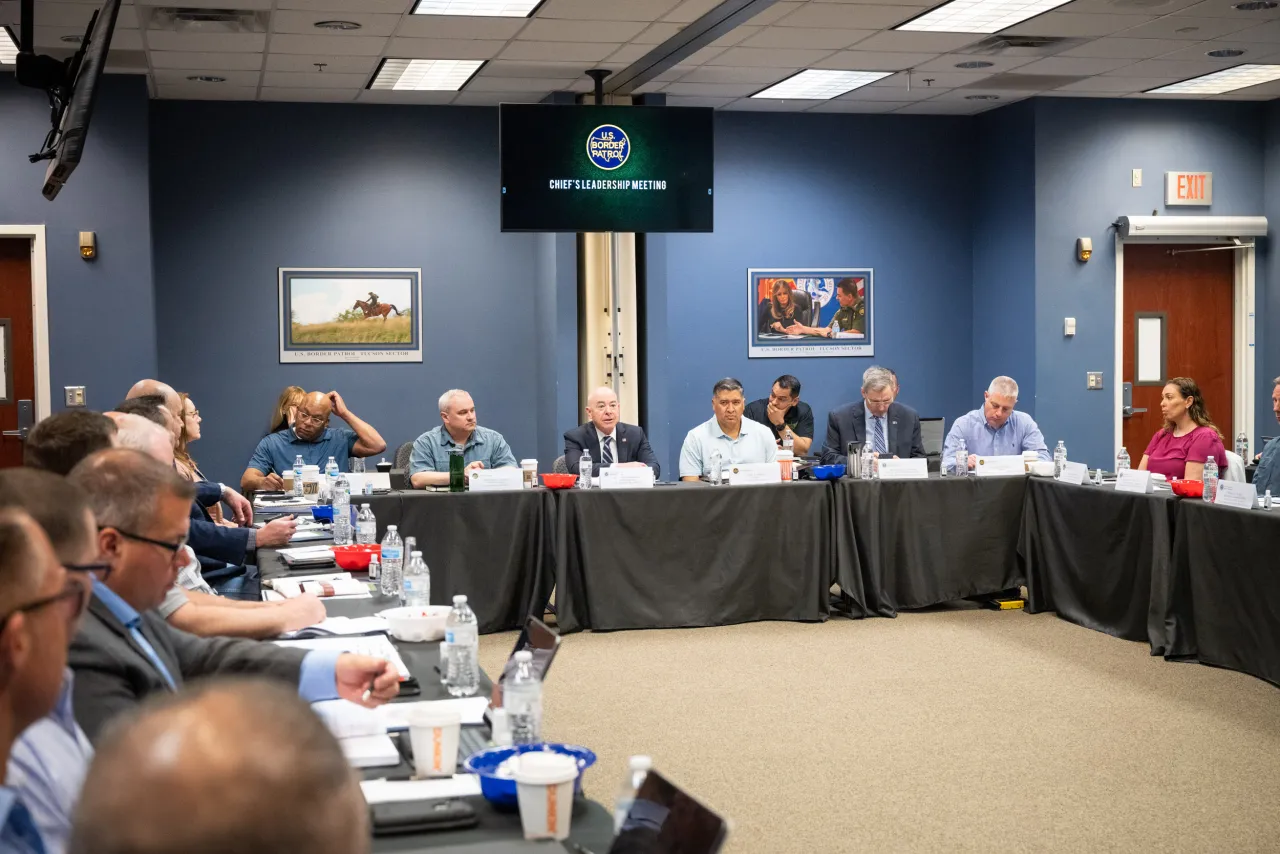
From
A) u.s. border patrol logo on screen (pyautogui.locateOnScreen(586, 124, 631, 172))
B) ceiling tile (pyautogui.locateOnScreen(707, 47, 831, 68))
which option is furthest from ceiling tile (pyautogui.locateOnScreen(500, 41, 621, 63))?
ceiling tile (pyautogui.locateOnScreen(707, 47, 831, 68))

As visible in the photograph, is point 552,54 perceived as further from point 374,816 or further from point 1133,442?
point 374,816

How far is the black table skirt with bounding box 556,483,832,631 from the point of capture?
657cm

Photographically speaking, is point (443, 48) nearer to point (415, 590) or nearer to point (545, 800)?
point (415, 590)

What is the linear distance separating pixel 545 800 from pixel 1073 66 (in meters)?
7.78

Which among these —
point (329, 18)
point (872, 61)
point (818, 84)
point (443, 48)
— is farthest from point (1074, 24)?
point (329, 18)

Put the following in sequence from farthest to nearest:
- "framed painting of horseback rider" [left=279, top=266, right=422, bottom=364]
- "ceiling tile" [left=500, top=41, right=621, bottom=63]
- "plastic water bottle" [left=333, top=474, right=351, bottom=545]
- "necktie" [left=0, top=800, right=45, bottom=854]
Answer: "framed painting of horseback rider" [left=279, top=266, right=422, bottom=364] → "ceiling tile" [left=500, top=41, right=621, bottom=63] → "plastic water bottle" [left=333, top=474, right=351, bottom=545] → "necktie" [left=0, top=800, right=45, bottom=854]

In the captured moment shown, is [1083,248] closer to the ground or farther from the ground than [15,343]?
farther from the ground

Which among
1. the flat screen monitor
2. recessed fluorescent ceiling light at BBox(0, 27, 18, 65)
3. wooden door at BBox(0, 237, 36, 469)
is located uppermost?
recessed fluorescent ceiling light at BBox(0, 27, 18, 65)

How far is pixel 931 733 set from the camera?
4.76 meters

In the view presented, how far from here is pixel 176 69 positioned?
26.1 ft

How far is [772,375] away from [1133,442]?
2.88 meters

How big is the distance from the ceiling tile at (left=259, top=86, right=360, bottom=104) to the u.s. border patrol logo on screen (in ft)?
7.31

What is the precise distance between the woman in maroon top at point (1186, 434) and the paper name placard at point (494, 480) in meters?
3.39

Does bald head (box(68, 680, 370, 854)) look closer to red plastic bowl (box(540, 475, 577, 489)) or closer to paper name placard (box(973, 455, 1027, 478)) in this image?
red plastic bowl (box(540, 475, 577, 489))
